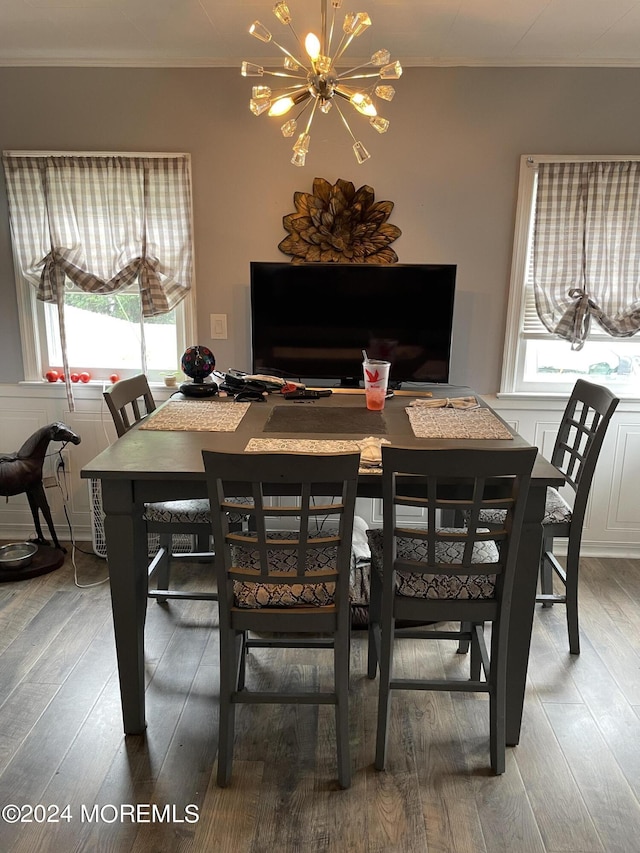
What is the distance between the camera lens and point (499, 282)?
10.5 feet

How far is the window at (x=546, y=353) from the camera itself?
318cm

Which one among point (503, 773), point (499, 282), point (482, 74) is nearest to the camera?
point (503, 773)

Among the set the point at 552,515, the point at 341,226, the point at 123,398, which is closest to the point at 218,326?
the point at 341,226

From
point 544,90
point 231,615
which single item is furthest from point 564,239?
point 231,615

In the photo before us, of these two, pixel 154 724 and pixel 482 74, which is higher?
pixel 482 74

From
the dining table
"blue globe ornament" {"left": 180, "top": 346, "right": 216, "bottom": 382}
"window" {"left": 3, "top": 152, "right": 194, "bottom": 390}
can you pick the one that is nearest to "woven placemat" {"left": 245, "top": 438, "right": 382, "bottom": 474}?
the dining table

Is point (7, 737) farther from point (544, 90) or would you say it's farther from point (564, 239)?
point (544, 90)

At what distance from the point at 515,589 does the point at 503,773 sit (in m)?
0.56

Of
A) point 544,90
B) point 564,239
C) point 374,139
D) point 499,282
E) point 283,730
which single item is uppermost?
point 544,90

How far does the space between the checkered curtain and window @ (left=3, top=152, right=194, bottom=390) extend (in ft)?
5.85

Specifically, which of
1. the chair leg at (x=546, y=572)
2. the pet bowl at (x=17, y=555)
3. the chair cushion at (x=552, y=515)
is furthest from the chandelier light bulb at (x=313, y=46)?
the pet bowl at (x=17, y=555)

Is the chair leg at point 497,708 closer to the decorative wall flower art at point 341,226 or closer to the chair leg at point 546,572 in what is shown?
the chair leg at point 546,572

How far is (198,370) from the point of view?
107 inches

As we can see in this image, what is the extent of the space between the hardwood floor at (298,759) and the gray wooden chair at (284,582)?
0.14m
